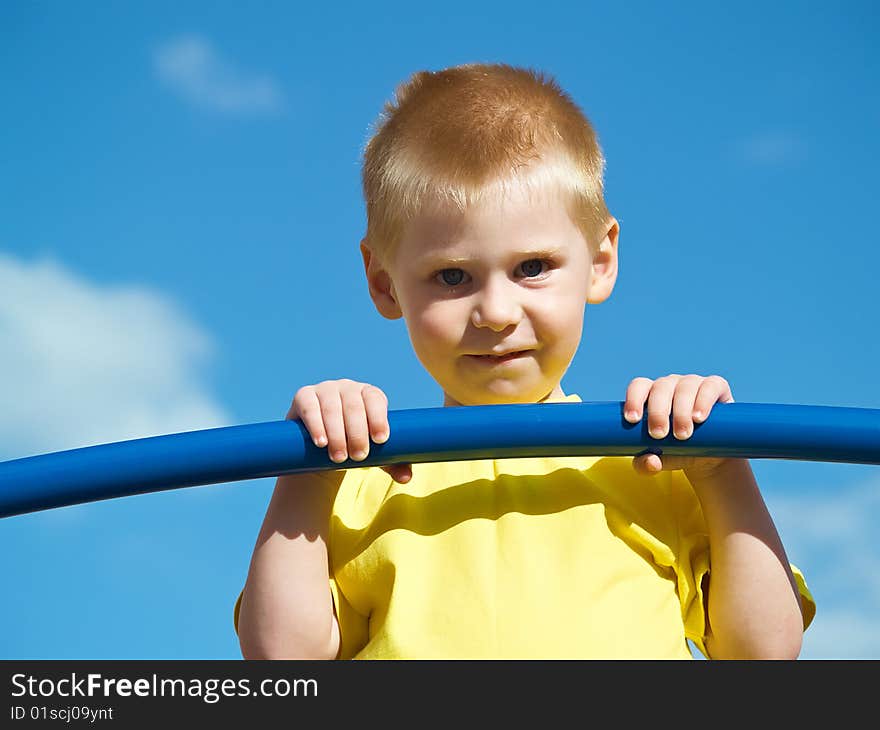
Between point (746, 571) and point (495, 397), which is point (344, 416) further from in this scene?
point (746, 571)

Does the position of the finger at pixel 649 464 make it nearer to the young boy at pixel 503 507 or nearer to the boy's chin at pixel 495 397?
the young boy at pixel 503 507

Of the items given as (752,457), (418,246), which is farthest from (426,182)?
(752,457)

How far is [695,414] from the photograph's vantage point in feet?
4.93

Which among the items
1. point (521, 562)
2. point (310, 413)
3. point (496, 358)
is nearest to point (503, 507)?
point (521, 562)

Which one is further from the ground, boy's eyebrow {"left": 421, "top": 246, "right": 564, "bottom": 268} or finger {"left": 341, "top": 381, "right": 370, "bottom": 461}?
boy's eyebrow {"left": 421, "top": 246, "right": 564, "bottom": 268}

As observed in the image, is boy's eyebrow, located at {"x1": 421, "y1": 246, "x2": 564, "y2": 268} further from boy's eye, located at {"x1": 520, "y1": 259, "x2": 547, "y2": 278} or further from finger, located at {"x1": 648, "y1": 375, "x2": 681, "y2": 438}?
finger, located at {"x1": 648, "y1": 375, "x2": 681, "y2": 438}

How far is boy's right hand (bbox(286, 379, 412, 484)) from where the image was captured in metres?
1.51

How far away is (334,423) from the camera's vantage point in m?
1.52

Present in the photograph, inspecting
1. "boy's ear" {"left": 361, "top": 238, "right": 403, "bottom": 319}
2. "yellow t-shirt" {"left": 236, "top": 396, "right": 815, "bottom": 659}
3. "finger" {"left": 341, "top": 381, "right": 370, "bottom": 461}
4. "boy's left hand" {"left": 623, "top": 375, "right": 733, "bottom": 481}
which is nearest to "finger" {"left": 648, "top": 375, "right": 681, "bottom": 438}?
"boy's left hand" {"left": 623, "top": 375, "right": 733, "bottom": 481}

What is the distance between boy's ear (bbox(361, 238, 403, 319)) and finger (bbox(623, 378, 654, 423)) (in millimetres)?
521

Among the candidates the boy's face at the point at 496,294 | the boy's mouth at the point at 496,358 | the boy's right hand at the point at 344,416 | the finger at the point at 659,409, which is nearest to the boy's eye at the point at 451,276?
the boy's face at the point at 496,294

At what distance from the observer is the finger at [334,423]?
4.97 ft

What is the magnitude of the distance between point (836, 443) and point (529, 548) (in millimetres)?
410
